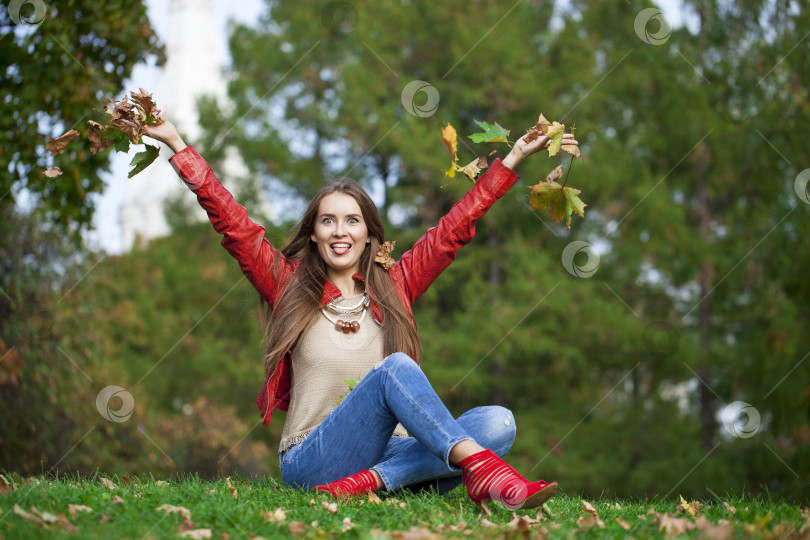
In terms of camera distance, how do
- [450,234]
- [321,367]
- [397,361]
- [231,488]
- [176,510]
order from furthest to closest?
1. [450,234]
2. [321,367]
3. [231,488]
4. [397,361]
5. [176,510]

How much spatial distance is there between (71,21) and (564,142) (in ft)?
10.9

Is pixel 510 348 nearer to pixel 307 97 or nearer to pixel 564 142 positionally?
pixel 307 97

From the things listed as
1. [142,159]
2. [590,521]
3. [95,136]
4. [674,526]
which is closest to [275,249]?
[142,159]

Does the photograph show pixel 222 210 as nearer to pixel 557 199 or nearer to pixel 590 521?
pixel 557 199

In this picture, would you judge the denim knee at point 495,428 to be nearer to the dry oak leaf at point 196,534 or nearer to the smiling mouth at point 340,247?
the smiling mouth at point 340,247

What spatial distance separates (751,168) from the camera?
12.6m

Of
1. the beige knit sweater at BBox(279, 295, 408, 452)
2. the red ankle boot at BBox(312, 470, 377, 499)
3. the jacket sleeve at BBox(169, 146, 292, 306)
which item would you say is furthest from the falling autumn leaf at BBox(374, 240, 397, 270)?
the red ankle boot at BBox(312, 470, 377, 499)

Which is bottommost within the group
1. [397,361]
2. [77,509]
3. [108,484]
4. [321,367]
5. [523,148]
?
[108,484]

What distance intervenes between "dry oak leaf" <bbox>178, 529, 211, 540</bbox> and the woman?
0.75 m

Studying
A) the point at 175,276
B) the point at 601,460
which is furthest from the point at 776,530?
the point at 175,276

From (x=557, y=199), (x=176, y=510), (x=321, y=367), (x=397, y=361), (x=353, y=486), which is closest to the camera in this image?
(x=176, y=510)

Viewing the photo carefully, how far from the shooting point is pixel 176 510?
2.74 meters

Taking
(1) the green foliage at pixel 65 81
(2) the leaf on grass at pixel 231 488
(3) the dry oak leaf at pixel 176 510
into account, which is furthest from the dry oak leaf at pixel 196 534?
(1) the green foliage at pixel 65 81

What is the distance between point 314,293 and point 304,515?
3.48ft
